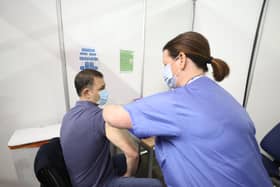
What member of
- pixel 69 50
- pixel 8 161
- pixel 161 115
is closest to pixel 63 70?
pixel 69 50

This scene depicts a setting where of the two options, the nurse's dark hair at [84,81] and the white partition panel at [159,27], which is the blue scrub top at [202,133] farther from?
the white partition panel at [159,27]

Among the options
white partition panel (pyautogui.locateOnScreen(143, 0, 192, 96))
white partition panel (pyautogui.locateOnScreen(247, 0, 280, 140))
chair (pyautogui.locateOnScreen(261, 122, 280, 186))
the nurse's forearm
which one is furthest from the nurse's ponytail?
white partition panel (pyautogui.locateOnScreen(143, 0, 192, 96))

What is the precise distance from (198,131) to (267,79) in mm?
1357

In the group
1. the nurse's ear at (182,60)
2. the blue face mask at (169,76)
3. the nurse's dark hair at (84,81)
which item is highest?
the nurse's ear at (182,60)

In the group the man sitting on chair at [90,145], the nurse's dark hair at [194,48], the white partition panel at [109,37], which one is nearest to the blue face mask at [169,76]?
the nurse's dark hair at [194,48]

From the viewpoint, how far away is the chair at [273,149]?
133cm

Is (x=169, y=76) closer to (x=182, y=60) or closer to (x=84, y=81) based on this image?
(x=182, y=60)

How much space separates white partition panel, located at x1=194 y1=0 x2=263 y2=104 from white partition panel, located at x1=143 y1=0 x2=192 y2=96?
25 cm

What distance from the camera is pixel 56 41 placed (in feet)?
4.72

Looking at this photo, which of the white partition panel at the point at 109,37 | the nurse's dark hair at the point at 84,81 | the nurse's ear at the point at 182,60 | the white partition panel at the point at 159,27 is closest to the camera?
the nurse's ear at the point at 182,60

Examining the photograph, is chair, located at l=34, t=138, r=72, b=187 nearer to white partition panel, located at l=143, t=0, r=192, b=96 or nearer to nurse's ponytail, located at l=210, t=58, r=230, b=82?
nurse's ponytail, located at l=210, t=58, r=230, b=82

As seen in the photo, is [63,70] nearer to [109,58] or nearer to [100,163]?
[109,58]

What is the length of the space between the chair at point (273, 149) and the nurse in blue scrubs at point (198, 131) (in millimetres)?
948

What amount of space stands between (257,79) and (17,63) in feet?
7.34
